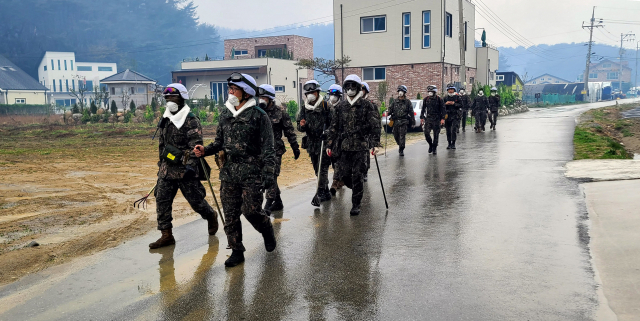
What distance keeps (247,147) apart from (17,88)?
5794 centimetres

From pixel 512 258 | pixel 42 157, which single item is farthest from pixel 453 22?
pixel 512 258

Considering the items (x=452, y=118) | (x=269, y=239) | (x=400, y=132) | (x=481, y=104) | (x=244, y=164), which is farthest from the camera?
(x=481, y=104)

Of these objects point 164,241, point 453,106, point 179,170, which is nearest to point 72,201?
point 164,241

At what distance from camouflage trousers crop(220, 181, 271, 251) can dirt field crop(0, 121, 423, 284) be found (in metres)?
1.58

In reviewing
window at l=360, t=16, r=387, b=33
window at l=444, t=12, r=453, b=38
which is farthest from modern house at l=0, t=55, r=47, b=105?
window at l=444, t=12, r=453, b=38

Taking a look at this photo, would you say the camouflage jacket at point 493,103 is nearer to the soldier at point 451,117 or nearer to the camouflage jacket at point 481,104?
the camouflage jacket at point 481,104

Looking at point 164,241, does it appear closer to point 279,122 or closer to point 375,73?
point 279,122

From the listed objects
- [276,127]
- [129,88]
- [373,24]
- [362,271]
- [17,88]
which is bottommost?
[362,271]

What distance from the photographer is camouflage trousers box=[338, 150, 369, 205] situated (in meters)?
7.98

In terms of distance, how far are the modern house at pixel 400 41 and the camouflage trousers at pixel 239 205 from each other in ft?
105

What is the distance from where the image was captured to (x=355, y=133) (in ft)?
26.3

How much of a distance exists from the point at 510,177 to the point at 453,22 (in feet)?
97.2

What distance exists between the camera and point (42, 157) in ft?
54.5

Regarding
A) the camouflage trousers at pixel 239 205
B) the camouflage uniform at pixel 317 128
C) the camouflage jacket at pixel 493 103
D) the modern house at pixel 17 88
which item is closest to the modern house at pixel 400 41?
the camouflage jacket at pixel 493 103
